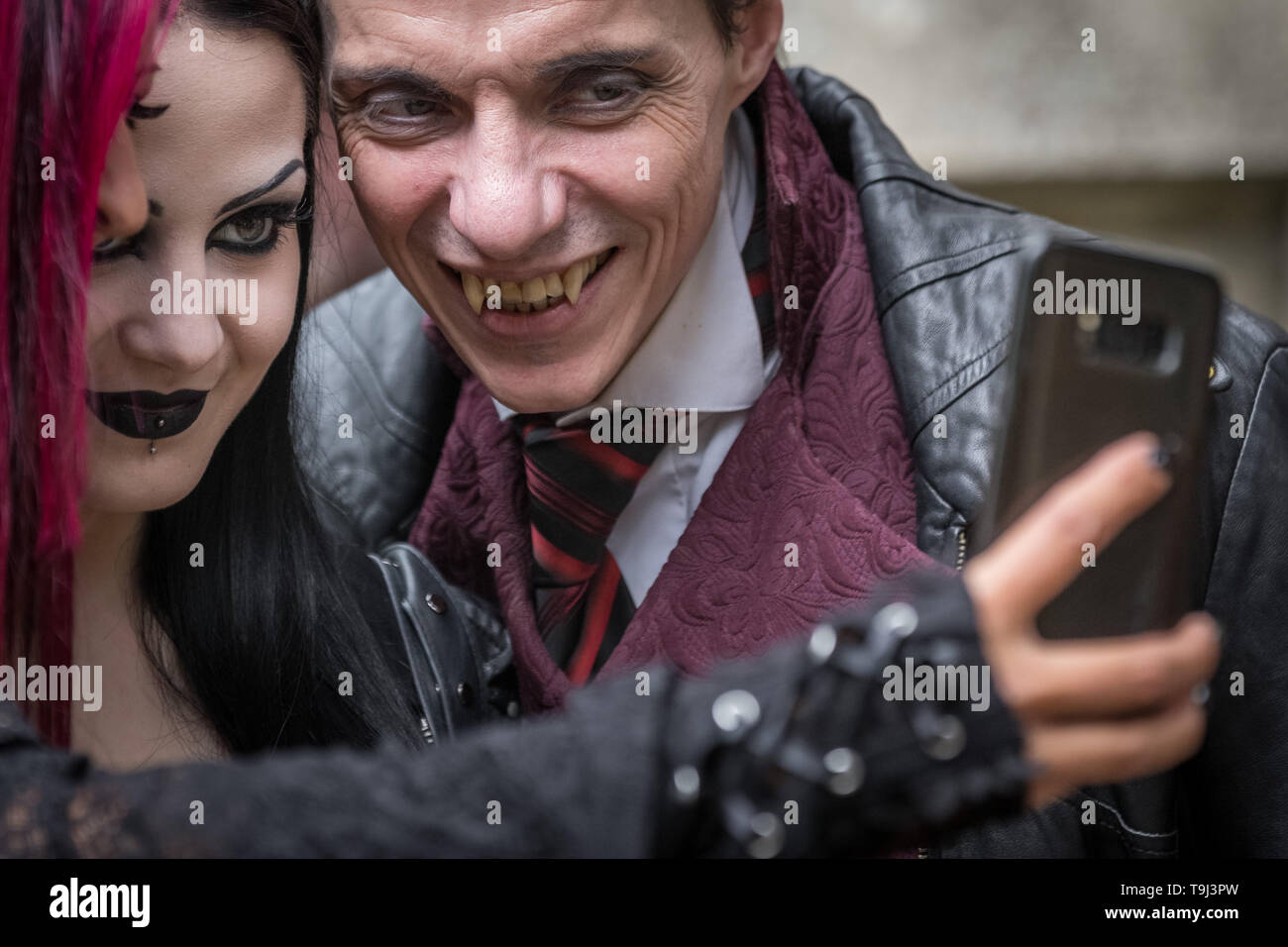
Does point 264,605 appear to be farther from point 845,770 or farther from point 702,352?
point 845,770

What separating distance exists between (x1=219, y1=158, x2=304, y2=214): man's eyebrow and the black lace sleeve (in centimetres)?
61

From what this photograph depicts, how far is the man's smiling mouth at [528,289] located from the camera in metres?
1.63

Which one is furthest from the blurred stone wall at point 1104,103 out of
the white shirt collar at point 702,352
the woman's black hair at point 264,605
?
the woman's black hair at point 264,605

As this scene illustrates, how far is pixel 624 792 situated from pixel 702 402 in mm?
979

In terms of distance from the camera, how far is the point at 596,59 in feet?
5.02

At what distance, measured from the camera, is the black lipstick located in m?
1.31

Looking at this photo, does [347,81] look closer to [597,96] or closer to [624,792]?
[597,96]

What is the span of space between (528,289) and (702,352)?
0.84 ft

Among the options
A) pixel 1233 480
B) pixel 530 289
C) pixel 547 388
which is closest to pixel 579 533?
pixel 547 388

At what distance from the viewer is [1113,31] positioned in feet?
12.4

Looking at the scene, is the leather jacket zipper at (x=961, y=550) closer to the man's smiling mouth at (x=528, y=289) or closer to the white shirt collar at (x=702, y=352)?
the white shirt collar at (x=702, y=352)

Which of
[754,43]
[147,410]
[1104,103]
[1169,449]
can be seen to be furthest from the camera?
[1104,103]
